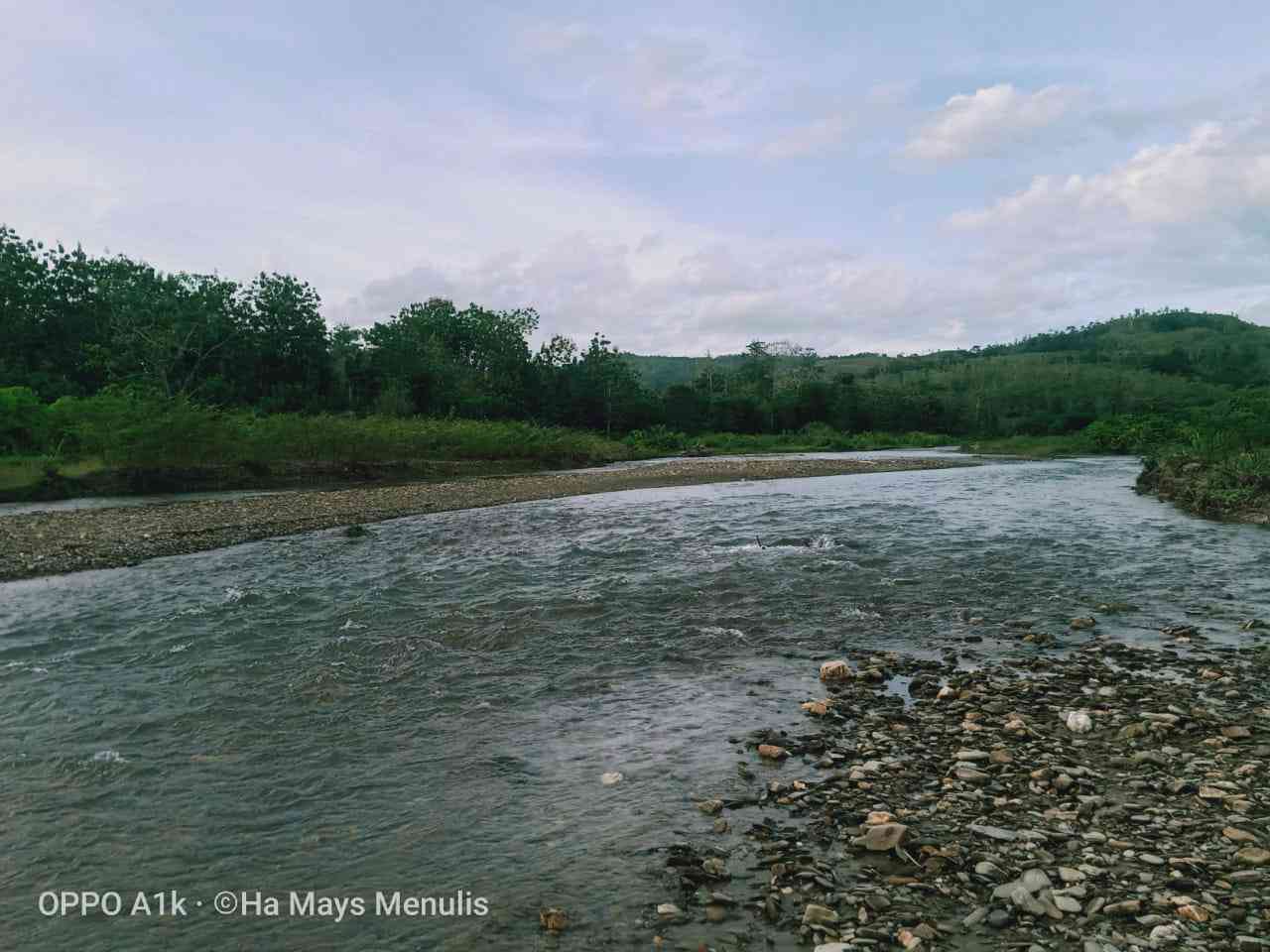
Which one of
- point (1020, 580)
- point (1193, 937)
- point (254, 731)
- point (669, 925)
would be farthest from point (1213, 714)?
point (254, 731)

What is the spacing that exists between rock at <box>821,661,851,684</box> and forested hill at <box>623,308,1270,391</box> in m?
101

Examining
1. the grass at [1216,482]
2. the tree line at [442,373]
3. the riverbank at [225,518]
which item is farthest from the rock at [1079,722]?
the tree line at [442,373]

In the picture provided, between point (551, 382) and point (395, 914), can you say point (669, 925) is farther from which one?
point (551, 382)

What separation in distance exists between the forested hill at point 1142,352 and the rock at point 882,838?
105 metres

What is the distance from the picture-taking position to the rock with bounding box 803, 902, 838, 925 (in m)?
4.59

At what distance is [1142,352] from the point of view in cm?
14538

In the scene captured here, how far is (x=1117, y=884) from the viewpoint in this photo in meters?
4.73

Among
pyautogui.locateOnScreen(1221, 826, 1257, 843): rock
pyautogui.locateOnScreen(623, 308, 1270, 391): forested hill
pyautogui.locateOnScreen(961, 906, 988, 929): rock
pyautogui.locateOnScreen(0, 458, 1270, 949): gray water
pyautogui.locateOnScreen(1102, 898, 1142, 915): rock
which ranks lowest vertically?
pyautogui.locateOnScreen(0, 458, 1270, 949): gray water

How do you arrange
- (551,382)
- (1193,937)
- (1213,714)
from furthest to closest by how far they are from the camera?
(551,382) < (1213,714) < (1193,937)

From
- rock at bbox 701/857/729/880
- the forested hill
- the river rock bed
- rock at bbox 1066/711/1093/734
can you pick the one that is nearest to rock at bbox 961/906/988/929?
the river rock bed

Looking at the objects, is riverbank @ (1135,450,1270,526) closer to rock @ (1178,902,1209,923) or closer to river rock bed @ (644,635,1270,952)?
river rock bed @ (644,635,1270,952)

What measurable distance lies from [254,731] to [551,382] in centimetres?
8962

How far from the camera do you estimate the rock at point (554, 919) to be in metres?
4.79

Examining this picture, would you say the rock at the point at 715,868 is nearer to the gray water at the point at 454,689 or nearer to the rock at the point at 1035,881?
the gray water at the point at 454,689
